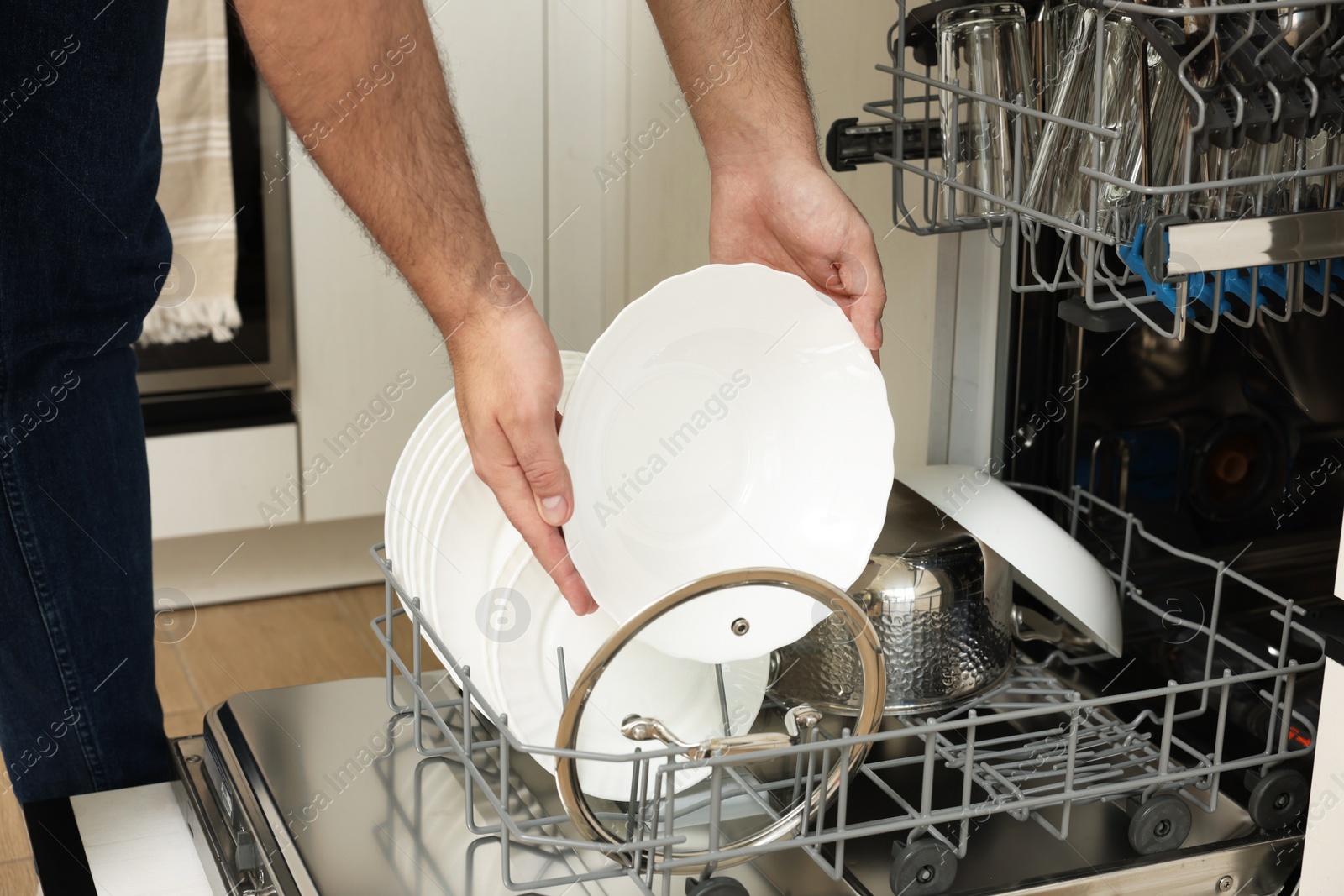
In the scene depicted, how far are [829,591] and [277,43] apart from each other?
0.37 m

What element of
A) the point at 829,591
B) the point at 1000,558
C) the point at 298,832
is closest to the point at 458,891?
the point at 298,832

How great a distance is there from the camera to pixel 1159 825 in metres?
0.71

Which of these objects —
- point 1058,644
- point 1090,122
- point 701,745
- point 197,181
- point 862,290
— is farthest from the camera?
point 197,181

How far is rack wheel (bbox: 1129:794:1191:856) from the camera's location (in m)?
0.70

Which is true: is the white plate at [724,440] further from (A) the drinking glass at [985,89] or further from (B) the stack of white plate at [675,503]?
(A) the drinking glass at [985,89]

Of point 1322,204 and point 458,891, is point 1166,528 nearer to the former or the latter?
point 1322,204

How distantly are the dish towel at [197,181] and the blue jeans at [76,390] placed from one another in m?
0.57

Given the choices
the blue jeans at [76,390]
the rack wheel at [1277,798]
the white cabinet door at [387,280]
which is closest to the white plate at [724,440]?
the rack wheel at [1277,798]

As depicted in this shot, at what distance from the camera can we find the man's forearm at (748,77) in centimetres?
86

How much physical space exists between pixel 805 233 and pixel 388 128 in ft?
0.99

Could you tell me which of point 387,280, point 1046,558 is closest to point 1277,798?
point 1046,558

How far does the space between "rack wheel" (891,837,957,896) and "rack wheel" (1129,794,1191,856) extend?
0.11m

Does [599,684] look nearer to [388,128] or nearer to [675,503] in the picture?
[675,503]

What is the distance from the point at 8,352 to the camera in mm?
886
